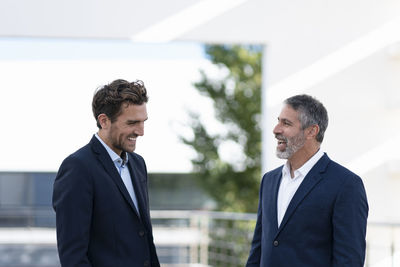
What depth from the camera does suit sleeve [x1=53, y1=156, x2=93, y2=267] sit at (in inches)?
76.0

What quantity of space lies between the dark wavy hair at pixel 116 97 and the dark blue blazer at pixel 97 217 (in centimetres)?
10

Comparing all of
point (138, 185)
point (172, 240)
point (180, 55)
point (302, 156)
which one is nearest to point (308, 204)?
point (302, 156)

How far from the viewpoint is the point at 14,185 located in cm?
607

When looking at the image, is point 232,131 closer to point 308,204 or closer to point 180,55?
point 180,55

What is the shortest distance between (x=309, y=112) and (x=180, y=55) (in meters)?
9.31

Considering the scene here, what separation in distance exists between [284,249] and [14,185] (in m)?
4.32

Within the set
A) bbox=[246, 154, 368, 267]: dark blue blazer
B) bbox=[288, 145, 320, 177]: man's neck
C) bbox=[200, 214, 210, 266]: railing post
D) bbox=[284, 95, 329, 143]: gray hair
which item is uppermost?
bbox=[284, 95, 329, 143]: gray hair

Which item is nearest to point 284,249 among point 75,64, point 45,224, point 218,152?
point 45,224

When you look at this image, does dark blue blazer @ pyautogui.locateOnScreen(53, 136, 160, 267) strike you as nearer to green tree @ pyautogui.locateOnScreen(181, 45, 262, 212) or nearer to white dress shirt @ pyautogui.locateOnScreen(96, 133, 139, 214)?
white dress shirt @ pyautogui.locateOnScreen(96, 133, 139, 214)

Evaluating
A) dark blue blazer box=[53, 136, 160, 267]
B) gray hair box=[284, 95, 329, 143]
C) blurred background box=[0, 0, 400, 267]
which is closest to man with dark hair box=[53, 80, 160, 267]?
dark blue blazer box=[53, 136, 160, 267]

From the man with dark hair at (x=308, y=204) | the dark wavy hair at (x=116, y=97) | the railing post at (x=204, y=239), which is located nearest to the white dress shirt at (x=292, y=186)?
the man with dark hair at (x=308, y=204)

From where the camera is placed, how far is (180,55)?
37.6 ft

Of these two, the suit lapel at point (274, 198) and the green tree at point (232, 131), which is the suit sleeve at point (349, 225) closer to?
the suit lapel at point (274, 198)

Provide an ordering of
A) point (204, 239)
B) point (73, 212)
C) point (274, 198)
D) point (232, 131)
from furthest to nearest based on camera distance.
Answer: point (232, 131), point (204, 239), point (274, 198), point (73, 212)
